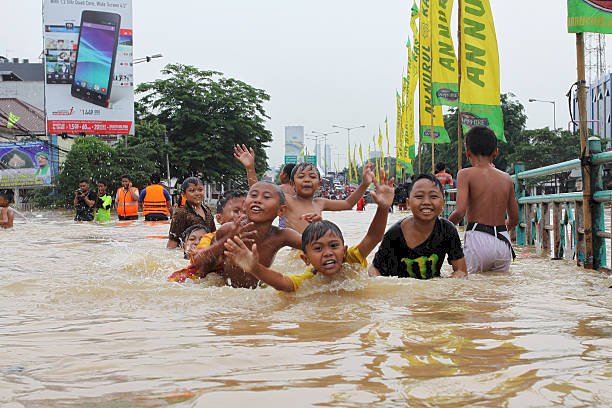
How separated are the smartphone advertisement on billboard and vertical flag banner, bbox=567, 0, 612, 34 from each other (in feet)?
85.8

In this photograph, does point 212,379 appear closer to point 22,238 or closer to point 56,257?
point 56,257

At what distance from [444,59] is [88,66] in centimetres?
1935

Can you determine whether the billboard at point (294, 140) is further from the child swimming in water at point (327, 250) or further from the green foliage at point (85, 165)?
the child swimming in water at point (327, 250)

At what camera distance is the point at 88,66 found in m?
29.5

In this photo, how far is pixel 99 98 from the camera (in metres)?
29.9

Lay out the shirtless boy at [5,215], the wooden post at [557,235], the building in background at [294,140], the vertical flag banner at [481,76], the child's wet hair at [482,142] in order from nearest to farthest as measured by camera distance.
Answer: the child's wet hair at [482,142]
the wooden post at [557,235]
the vertical flag banner at [481,76]
the shirtless boy at [5,215]
the building in background at [294,140]

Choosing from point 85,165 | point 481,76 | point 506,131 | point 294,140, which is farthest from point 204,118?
point 294,140

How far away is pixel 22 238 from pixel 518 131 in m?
41.3

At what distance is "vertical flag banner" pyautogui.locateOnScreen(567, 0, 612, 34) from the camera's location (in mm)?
6043

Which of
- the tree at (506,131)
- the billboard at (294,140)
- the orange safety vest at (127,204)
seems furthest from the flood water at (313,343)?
the billboard at (294,140)

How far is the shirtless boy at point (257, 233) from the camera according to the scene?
16.7ft

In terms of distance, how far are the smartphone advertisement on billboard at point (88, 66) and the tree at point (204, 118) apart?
9.06 meters

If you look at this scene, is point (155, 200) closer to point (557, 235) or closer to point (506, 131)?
point (557, 235)

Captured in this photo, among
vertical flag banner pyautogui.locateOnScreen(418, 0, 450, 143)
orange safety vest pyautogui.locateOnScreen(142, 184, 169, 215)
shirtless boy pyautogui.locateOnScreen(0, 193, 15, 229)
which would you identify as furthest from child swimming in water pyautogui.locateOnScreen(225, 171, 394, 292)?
vertical flag banner pyautogui.locateOnScreen(418, 0, 450, 143)
